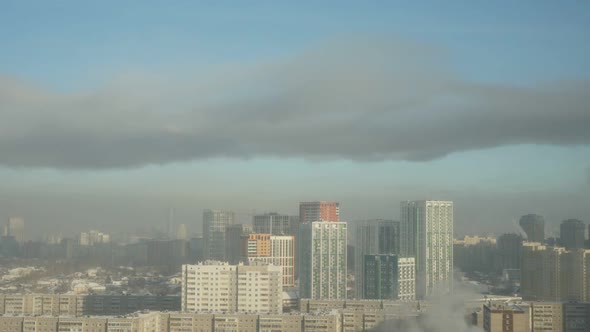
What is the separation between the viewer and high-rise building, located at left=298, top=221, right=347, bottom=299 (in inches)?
753

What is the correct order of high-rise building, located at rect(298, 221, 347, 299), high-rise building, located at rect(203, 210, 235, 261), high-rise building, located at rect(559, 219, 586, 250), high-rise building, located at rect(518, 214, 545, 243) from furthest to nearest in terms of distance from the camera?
high-rise building, located at rect(203, 210, 235, 261)
high-rise building, located at rect(298, 221, 347, 299)
high-rise building, located at rect(518, 214, 545, 243)
high-rise building, located at rect(559, 219, 586, 250)

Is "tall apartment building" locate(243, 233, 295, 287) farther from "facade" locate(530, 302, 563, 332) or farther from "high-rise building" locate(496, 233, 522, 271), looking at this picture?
"facade" locate(530, 302, 563, 332)

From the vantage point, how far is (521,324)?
40.1 ft

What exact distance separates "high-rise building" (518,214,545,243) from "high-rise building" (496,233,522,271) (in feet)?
1.17

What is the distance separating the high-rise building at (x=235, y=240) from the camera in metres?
22.9

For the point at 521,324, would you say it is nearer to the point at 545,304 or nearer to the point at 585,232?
the point at 545,304

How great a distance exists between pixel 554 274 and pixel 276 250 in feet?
29.3

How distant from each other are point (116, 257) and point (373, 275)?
8.14m

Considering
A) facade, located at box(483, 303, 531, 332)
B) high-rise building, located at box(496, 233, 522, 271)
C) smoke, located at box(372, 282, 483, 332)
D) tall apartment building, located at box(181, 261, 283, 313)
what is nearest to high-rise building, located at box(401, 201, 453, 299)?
high-rise building, located at box(496, 233, 522, 271)

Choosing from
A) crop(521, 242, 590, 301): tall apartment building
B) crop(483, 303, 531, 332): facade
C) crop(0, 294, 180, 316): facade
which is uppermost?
crop(521, 242, 590, 301): tall apartment building

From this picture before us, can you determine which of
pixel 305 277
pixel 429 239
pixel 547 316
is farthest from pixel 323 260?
pixel 547 316

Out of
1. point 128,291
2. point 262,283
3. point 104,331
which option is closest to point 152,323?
point 104,331

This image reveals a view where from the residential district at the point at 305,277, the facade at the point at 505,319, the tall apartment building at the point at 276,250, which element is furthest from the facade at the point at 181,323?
the tall apartment building at the point at 276,250

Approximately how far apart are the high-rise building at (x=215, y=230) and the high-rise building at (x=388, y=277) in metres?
6.16
